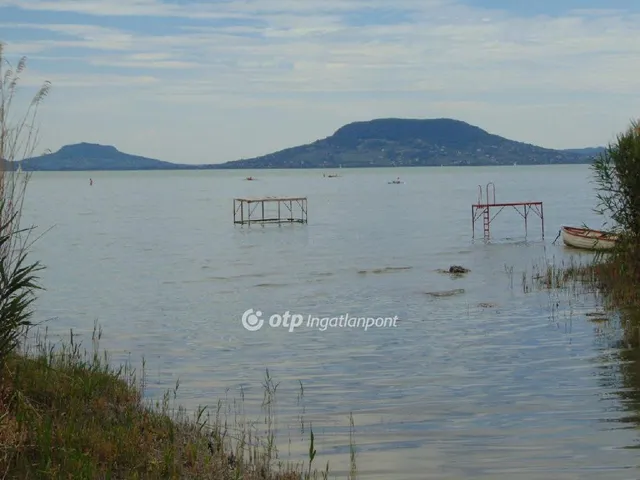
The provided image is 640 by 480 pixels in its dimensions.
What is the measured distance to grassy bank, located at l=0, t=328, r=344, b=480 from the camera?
27.6ft

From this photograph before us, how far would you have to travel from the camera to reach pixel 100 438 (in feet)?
29.8

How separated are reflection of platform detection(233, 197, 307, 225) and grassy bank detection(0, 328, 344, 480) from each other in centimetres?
5685

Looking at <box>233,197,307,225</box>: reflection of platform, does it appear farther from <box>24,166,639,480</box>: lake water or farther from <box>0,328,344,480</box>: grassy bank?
<box>0,328,344,480</box>: grassy bank

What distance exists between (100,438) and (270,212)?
103 metres

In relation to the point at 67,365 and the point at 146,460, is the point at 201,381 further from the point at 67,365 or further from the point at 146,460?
the point at 146,460

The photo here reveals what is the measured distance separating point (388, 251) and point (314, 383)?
1375 inches

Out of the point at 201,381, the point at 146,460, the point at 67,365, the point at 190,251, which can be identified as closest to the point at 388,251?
the point at 190,251

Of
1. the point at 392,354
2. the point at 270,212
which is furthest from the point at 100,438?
the point at 270,212

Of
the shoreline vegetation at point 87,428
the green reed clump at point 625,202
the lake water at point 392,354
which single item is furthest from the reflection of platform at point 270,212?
the shoreline vegetation at point 87,428

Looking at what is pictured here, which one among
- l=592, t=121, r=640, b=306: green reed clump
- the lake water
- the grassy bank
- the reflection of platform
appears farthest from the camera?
the reflection of platform

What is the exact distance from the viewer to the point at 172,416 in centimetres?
1203

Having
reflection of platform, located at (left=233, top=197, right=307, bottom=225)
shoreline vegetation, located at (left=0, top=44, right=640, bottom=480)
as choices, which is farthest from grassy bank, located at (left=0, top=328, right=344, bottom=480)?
reflection of platform, located at (left=233, top=197, right=307, bottom=225)

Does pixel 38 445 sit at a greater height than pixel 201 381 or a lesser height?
greater

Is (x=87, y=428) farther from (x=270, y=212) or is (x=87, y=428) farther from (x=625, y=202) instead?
(x=270, y=212)
